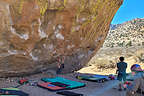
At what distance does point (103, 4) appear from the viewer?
19.4 feet

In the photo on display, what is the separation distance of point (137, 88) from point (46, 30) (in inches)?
121

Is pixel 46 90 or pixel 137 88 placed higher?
pixel 137 88

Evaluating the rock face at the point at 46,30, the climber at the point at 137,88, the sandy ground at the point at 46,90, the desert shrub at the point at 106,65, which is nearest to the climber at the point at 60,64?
the rock face at the point at 46,30

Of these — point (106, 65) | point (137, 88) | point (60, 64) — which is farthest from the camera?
point (106, 65)

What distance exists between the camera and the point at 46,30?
5.11m

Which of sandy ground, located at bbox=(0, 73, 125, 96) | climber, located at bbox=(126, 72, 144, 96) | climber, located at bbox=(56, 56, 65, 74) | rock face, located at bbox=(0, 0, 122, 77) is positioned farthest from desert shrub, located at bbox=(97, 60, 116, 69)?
climber, located at bbox=(126, 72, 144, 96)

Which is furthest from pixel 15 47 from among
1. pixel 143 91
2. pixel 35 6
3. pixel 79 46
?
pixel 143 91

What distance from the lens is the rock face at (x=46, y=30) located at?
14.7 ft

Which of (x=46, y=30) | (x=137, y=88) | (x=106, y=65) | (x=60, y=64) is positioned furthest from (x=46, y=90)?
(x=106, y=65)

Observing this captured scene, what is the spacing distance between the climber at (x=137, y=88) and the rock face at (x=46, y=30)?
9.61 feet

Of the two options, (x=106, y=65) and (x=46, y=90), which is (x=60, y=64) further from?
(x=106, y=65)

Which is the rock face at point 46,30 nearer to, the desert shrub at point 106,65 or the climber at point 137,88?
the climber at point 137,88

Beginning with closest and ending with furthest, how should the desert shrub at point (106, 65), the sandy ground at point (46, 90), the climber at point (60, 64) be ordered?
1. the sandy ground at point (46, 90)
2. the climber at point (60, 64)
3. the desert shrub at point (106, 65)

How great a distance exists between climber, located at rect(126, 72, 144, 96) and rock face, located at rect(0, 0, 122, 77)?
9.61 feet
